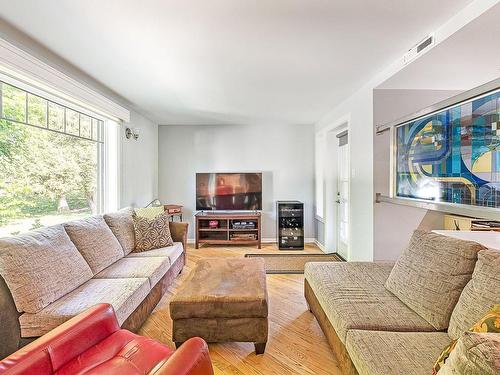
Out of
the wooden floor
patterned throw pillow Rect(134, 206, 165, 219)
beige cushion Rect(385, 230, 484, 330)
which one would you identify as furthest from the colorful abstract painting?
patterned throw pillow Rect(134, 206, 165, 219)

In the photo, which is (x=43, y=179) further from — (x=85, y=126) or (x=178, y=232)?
(x=178, y=232)

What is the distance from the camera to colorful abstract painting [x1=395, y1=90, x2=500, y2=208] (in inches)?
57.9

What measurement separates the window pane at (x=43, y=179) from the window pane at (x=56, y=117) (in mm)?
77

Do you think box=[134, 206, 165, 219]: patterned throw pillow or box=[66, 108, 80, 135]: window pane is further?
box=[134, 206, 165, 219]: patterned throw pillow

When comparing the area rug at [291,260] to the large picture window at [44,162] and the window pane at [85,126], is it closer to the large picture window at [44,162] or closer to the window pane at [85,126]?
the large picture window at [44,162]

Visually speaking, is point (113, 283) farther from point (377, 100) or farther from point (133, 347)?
point (377, 100)

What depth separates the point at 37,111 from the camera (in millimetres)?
2447

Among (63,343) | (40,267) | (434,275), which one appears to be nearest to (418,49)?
(434,275)

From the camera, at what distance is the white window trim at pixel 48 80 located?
1.89 m

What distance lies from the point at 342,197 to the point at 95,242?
354 centimetres

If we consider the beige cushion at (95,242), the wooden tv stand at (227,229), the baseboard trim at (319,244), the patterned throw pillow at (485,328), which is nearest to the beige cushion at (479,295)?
the patterned throw pillow at (485,328)

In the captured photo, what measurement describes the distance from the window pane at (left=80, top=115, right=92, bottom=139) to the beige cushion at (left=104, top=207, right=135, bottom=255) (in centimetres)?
106

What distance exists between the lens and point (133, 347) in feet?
4.56

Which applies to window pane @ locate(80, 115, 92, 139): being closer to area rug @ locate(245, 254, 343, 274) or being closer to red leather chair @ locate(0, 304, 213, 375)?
red leather chair @ locate(0, 304, 213, 375)
